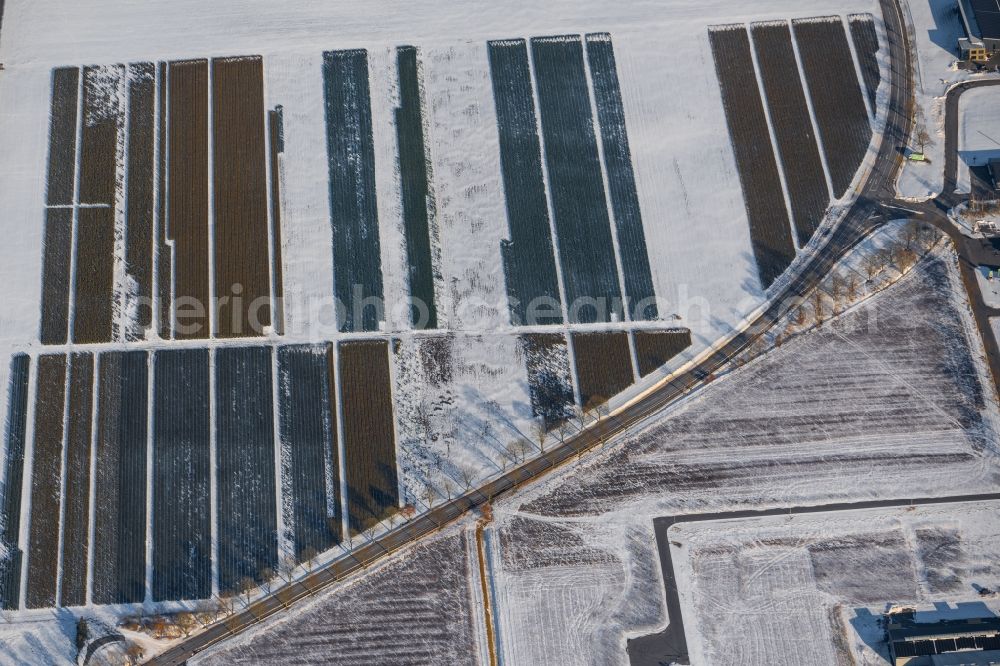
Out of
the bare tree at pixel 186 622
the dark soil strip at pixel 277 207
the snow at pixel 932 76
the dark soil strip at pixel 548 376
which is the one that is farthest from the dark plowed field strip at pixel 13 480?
the snow at pixel 932 76

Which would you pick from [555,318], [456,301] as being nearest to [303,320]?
[456,301]

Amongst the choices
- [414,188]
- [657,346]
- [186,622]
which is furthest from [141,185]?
[657,346]

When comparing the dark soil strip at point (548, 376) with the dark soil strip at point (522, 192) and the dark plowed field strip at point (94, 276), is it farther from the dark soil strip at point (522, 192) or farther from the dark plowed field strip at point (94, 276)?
the dark plowed field strip at point (94, 276)

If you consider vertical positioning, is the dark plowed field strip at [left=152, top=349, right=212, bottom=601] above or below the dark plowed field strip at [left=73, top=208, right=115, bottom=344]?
below

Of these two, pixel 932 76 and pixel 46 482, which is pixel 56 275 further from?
pixel 932 76

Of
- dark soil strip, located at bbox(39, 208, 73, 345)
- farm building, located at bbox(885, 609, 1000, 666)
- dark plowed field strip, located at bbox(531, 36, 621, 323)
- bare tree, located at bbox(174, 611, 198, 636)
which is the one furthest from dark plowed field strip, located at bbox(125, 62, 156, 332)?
farm building, located at bbox(885, 609, 1000, 666)

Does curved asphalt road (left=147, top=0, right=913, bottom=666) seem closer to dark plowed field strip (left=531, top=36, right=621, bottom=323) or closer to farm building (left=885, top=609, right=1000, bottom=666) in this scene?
dark plowed field strip (left=531, top=36, right=621, bottom=323)

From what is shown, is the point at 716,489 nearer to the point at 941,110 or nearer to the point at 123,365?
the point at 941,110
